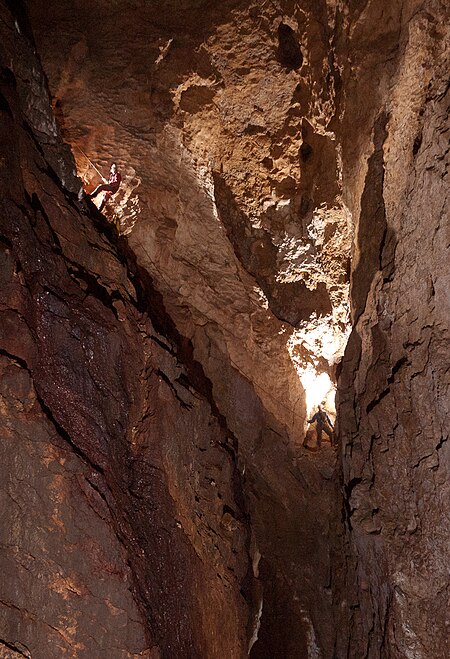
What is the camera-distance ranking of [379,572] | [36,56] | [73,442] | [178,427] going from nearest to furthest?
[73,442]
[379,572]
[178,427]
[36,56]

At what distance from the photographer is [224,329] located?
678 centimetres

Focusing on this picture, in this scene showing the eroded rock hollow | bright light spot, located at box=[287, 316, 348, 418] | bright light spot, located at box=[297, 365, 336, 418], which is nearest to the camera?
the eroded rock hollow

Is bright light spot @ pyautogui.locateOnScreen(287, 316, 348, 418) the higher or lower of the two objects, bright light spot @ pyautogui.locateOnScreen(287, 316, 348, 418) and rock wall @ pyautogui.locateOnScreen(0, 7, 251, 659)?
the higher

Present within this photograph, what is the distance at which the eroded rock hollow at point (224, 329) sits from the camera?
158 inches

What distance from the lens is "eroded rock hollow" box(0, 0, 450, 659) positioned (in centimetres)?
400

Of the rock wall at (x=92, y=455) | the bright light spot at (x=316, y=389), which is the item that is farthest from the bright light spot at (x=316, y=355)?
the rock wall at (x=92, y=455)

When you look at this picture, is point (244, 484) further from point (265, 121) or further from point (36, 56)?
point (36, 56)

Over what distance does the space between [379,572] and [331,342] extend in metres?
2.62

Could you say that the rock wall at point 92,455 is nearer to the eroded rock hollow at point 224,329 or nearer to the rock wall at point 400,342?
the eroded rock hollow at point 224,329

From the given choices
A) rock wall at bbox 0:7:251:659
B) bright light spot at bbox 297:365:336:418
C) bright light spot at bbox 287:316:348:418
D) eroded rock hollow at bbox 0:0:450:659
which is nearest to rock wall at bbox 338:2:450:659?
eroded rock hollow at bbox 0:0:450:659

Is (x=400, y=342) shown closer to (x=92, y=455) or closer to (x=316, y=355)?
(x=316, y=355)

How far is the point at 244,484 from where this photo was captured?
6.49m

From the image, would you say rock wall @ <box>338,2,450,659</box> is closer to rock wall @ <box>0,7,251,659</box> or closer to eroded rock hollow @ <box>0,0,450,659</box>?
eroded rock hollow @ <box>0,0,450,659</box>

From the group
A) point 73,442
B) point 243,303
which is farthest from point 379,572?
point 243,303
